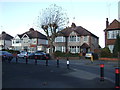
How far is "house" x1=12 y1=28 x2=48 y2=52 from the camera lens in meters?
62.7

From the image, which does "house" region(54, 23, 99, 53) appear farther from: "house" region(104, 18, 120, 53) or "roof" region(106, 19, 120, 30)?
"roof" region(106, 19, 120, 30)

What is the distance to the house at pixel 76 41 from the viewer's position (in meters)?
47.8

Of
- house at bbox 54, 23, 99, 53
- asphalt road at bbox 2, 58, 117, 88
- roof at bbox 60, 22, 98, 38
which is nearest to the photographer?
asphalt road at bbox 2, 58, 117, 88

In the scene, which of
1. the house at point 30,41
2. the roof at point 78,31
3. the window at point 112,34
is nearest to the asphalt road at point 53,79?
the window at point 112,34

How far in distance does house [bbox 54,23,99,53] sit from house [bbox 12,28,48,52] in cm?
1201

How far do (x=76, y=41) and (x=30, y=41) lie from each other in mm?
20788

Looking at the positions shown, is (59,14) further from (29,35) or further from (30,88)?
(30,88)

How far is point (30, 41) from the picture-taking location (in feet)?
210

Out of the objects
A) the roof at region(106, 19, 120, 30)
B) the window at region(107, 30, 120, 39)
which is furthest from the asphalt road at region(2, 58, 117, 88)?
the roof at region(106, 19, 120, 30)

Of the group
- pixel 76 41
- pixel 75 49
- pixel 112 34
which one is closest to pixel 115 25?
pixel 112 34

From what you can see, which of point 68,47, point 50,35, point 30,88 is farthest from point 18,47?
point 30,88

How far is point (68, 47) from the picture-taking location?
50.6m

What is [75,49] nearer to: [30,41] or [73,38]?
[73,38]

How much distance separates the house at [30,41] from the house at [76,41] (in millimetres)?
12014
